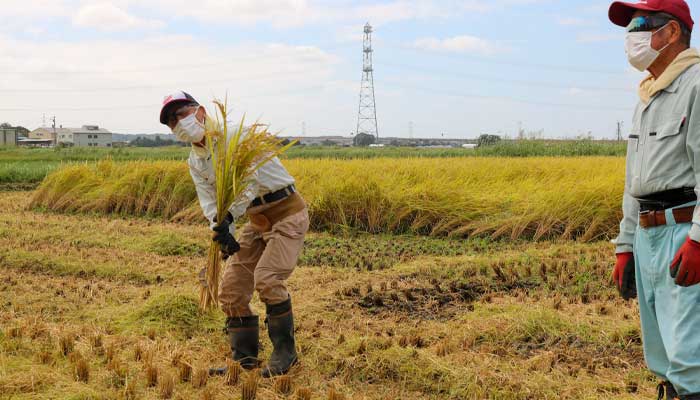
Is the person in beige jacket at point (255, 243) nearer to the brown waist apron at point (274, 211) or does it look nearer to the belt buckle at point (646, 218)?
the brown waist apron at point (274, 211)

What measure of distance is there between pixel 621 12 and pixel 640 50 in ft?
0.75

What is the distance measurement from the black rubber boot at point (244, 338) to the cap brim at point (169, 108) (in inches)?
50.2

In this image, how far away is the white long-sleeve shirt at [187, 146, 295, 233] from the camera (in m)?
3.86

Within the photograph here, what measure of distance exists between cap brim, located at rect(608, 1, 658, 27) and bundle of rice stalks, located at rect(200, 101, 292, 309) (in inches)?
80.7

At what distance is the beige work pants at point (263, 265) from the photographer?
3787mm

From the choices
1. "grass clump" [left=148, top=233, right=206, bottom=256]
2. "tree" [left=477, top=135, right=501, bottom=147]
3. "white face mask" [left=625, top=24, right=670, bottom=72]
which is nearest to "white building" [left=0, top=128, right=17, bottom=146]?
"tree" [left=477, top=135, right=501, bottom=147]

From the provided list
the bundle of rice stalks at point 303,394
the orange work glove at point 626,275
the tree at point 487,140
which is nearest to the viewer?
the orange work glove at point 626,275

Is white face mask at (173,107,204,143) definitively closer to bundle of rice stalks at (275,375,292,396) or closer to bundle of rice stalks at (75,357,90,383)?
bundle of rice stalks at (75,357,90,383)

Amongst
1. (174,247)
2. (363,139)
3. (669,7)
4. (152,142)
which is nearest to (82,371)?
(669,7)

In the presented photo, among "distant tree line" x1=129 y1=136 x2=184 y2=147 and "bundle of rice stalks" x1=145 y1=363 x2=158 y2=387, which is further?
"distant tree line" x1=129 y1=136 x2=184 y2=147


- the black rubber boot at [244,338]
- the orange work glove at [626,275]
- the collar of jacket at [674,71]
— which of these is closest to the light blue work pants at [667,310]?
the orange work glove at [626,275]

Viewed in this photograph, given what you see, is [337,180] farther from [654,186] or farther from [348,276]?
[654,186]

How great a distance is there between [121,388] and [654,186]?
277 centimetres

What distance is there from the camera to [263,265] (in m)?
3.79
